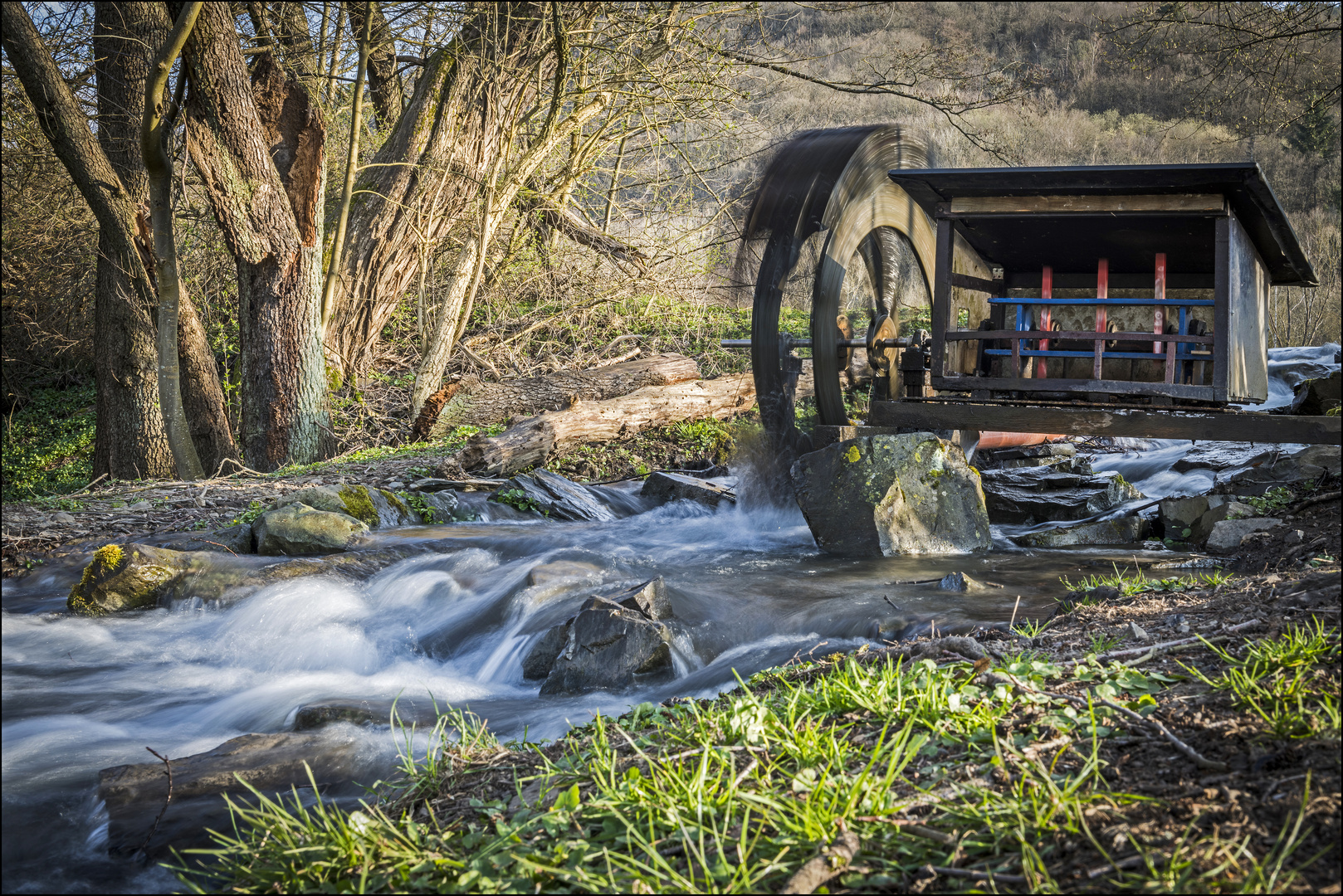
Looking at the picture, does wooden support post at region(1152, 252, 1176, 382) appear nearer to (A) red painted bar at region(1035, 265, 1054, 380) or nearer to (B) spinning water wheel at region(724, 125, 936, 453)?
(A) red painted bar at region(1035, 265, 1054, 380)

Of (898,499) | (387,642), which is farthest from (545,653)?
(898,499)

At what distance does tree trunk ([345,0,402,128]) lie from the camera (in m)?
9.20

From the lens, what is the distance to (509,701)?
3850 millimetres

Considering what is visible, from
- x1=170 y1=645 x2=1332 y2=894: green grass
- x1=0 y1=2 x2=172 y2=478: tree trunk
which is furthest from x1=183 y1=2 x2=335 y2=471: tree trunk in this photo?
x1=170 y1=645 x2=1332 y2=894: green grass

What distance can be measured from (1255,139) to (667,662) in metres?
31.9

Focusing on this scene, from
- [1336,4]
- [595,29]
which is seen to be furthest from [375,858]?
[1336,4]

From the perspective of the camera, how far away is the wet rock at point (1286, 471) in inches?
238

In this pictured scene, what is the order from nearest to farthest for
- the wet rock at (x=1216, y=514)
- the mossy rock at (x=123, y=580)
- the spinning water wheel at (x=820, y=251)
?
the mossy rock at (x=123, y=580)
the wet rock at (x=1216, y=514)
the spinning water wheel at (x=820, y=251)

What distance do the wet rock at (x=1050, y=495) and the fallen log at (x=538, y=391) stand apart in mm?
4625

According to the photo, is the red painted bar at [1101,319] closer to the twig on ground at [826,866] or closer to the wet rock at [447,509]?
the wet rock at [447,509]

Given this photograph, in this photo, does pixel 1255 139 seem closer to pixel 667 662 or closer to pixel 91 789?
pixel 667 662

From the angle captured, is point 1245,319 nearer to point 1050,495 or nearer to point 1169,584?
point 1050,495

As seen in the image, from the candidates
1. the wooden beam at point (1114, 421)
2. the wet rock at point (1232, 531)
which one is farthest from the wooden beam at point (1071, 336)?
the wet rock at point (1232, 531)

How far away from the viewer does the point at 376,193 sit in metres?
10.0
